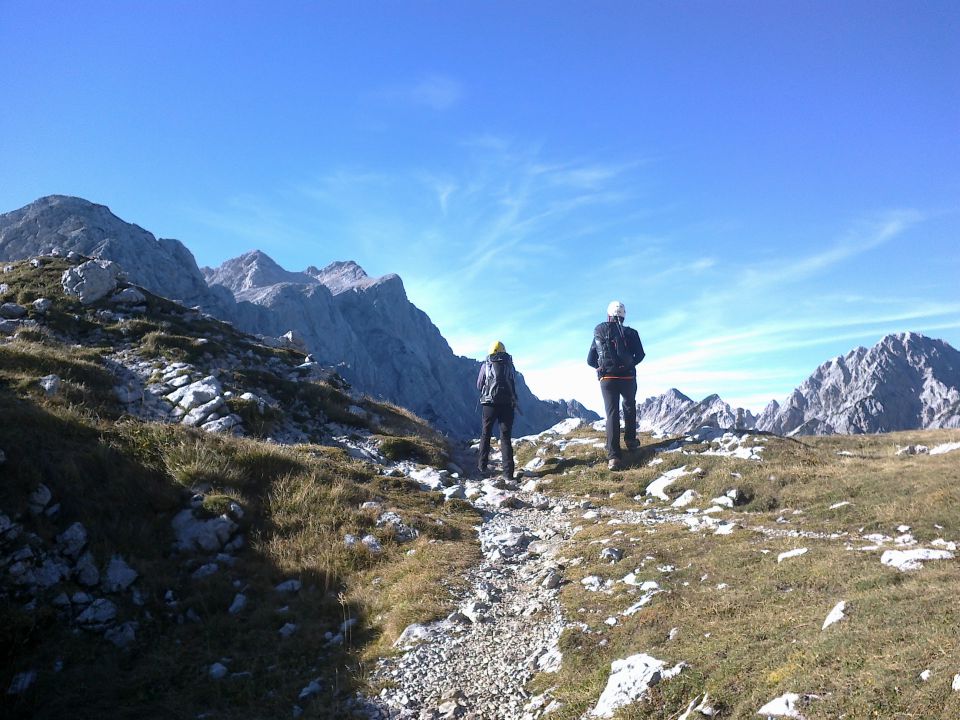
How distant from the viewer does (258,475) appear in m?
12.7

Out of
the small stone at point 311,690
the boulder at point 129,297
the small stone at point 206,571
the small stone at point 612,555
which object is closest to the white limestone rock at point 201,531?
the small stone at point 206,571

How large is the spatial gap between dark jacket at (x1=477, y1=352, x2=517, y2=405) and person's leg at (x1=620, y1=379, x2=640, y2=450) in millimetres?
3720

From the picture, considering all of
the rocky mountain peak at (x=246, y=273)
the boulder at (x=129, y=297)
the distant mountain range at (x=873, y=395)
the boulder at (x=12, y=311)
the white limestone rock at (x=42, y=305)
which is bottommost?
the distant mountain range at (x=873, y=395)

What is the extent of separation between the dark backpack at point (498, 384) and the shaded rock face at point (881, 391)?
16214 centimetres

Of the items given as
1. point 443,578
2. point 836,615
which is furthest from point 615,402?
point 836,615

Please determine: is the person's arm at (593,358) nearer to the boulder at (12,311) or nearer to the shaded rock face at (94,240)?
the boulder at (12,311)

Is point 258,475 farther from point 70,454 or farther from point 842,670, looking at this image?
point 842,670

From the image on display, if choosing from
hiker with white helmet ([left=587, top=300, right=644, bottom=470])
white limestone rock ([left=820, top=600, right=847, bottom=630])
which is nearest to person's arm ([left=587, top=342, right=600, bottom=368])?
hiker with white helmet ([left=587, top=300, right=644, bottom=470])

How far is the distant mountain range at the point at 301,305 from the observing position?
9338cm

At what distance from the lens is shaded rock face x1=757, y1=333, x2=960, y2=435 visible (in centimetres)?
16275

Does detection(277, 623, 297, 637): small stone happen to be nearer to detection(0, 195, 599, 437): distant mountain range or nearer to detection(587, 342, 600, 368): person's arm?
detection(587, 342, 600, 368): person's arm

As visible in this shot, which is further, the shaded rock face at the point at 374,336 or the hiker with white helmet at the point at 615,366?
the shaded rock face at the point at 374,336

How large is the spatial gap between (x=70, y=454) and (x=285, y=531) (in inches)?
172

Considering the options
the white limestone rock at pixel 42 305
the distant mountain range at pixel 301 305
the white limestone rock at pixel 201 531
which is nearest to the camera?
the white limestone rock at pixel 201 531
